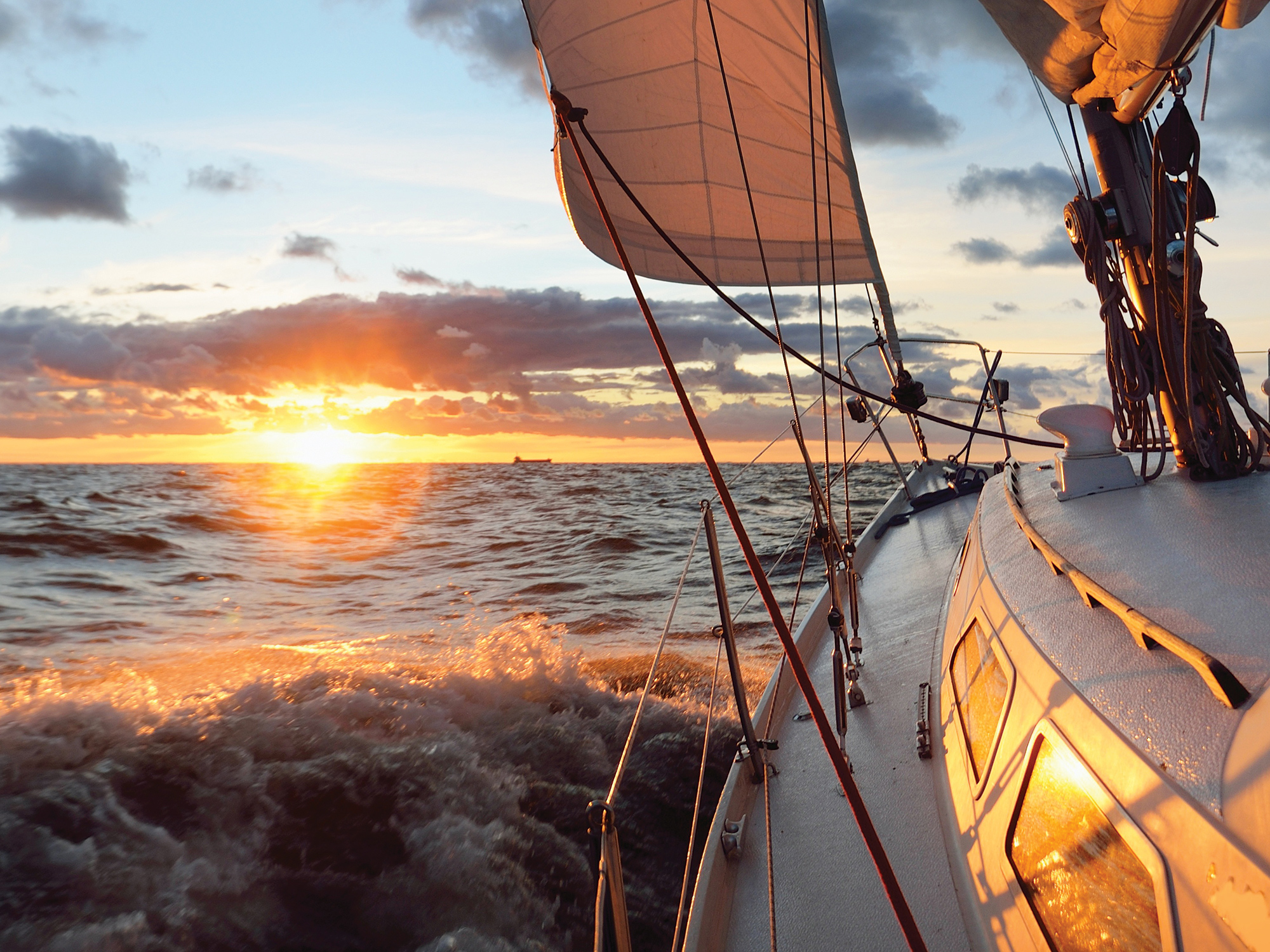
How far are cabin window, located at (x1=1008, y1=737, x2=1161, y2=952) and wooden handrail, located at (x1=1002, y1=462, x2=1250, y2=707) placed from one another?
0.92 ft

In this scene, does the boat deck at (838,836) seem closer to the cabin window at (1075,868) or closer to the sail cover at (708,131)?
the cabin window at (1075,868)

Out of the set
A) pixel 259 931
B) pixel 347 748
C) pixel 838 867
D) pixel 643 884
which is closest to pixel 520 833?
pixel 643 884

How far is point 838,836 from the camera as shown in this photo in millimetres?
2508

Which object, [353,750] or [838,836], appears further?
[353,750]

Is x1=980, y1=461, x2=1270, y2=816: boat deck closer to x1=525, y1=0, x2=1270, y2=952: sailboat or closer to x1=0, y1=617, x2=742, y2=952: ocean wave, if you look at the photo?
x1=525, y1=0, x2=1270, y2=952: sailboat

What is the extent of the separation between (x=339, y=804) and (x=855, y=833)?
3253 mm

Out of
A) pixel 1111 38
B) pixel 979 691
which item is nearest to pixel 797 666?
pixel 979 691

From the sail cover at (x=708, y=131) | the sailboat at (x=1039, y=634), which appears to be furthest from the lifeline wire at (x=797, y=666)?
the sail cover at (x=708, y=131)

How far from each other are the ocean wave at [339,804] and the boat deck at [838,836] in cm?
113

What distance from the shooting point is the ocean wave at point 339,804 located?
355cm

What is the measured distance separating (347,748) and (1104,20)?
550cm

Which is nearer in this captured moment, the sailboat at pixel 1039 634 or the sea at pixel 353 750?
the sailboat at pixel 1039 634

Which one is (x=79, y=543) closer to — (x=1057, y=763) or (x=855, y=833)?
(x=855, y=833)

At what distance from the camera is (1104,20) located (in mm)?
2619
